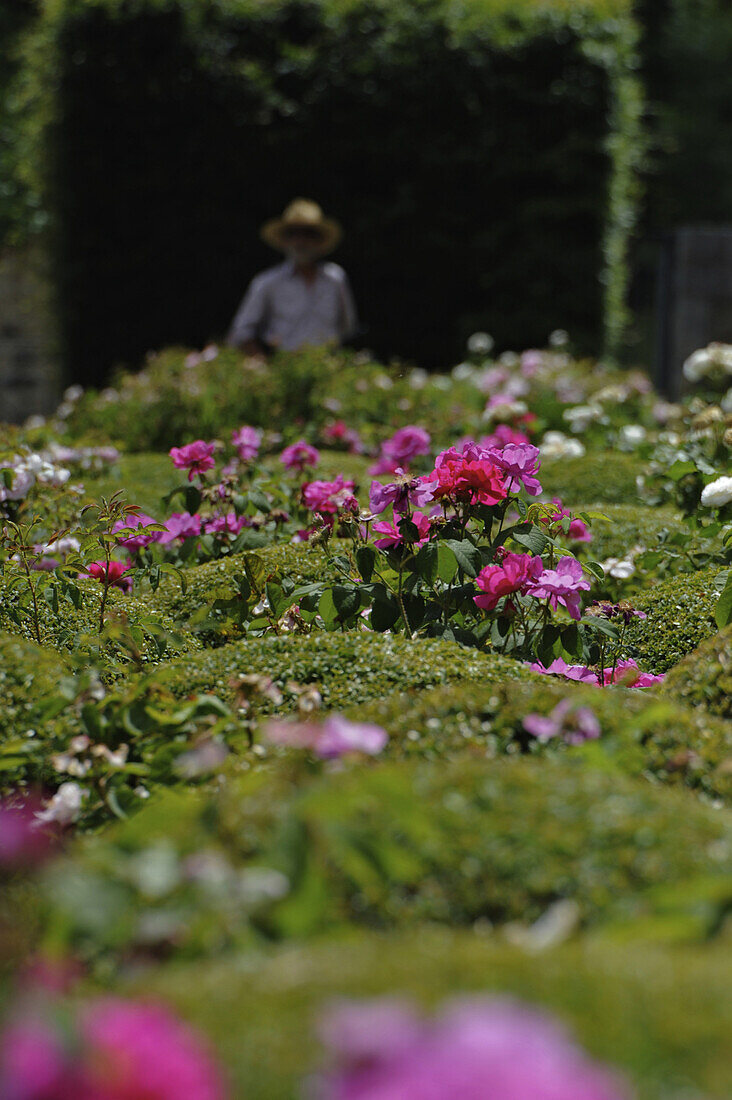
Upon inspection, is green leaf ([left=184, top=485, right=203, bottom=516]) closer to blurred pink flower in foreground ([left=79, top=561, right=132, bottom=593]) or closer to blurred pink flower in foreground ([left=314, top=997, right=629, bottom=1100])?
blurred pink flower in foreground ([left=79, top=561, right=132, bottom=593])

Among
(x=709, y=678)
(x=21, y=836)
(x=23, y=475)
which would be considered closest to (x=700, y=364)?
(x=709, y=678)

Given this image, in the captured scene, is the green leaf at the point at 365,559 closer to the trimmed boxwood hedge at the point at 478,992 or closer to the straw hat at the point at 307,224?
the trimmed boxwood hedge at the point at 478,992

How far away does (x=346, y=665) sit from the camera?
251 centimetres

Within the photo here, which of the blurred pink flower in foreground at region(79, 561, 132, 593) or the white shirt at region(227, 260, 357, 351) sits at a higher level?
the white shirt at region(227, 260, 357, 351)

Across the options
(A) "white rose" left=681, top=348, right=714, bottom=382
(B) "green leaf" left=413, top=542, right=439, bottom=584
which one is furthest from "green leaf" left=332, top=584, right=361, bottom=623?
(A) "white rose" left=681, top=348, right=714, bottom=382

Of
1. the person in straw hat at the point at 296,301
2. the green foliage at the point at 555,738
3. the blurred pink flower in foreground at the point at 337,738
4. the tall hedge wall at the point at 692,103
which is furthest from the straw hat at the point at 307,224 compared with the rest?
the tall hedge wall at the point at 692,103

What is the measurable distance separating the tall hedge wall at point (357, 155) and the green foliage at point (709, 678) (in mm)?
8143

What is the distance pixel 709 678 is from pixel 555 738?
50cm

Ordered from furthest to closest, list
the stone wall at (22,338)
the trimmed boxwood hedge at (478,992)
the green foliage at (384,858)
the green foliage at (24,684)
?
the stone wall at (22,338) → the green foliage at (24,684) → the green foliage at (384,858) → the trimmed boxwood hedge at (478,992)

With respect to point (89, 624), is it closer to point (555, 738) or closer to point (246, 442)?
point (246, 442)

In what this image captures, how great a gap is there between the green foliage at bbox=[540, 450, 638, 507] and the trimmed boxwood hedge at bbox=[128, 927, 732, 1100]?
383 cm

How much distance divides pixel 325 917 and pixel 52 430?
526 cm

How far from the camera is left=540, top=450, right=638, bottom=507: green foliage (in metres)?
4.98

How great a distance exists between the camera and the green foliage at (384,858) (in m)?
1.25
